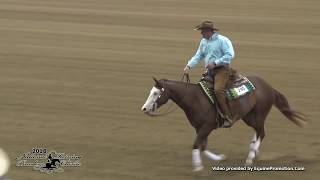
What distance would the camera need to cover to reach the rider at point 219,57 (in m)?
8.73

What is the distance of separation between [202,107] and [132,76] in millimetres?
6802

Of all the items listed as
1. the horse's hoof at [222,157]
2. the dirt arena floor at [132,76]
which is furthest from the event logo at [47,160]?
the horse's hoof at [222,157]

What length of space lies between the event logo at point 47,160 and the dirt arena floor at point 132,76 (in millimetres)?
155

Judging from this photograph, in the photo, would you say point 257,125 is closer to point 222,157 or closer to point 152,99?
point 222,157

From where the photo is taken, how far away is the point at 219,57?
8938 mm

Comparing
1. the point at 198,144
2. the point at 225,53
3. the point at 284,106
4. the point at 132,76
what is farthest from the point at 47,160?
the point at 132,76

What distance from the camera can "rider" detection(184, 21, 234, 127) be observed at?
8.73 m

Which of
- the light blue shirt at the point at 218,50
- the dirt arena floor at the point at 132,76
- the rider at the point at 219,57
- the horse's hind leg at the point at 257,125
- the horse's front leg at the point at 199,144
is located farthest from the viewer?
the dirt arena floor at the point at 132,76

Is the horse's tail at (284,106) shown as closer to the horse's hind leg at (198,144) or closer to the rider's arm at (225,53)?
the rider's arm at (225,53)

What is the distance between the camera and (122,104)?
12.8 meters

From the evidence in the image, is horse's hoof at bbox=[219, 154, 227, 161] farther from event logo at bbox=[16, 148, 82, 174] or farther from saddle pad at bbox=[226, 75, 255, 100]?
event logo at bbox=[16, 148, 82, 174]

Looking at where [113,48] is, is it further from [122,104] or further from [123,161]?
[123,161]

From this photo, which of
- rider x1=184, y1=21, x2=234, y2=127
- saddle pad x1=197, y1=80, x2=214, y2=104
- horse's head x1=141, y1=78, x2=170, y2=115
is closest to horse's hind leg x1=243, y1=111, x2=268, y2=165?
rider x1=184, y1=21, x2=234, y2=127

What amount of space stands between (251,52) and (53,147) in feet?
31.5
